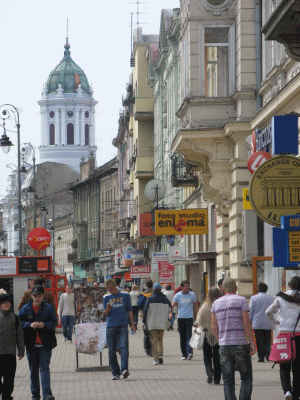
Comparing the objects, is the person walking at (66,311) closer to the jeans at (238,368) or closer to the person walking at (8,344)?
the person walking at (8,344)

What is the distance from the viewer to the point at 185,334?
66.8 ft

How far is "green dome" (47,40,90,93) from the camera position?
185000 mm

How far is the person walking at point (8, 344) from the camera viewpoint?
496 inches

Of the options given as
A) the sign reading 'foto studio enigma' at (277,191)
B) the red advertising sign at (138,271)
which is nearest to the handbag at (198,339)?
the sign reading 'foto studio enigma' at (277,191)

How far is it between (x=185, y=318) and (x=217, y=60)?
770cm

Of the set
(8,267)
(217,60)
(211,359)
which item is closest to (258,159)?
(211,359)

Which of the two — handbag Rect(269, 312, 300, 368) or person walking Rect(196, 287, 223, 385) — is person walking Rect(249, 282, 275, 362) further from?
handbag Rect(269, 312, 300, 368)

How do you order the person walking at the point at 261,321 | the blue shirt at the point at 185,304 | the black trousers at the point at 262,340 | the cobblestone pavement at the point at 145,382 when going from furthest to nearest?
the blue shirt at the point at 185,304 → the black trousers at the point at 262,340 → the person walking at the point at 261,321 → the cobblestone pavement at the point at 145,382

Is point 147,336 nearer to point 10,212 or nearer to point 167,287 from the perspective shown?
point 167,287

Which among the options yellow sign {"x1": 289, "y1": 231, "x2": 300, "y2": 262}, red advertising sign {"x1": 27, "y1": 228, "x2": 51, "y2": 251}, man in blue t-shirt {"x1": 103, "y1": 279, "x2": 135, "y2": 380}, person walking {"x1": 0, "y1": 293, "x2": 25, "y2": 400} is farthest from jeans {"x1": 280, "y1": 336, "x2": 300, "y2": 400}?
red advertising sign {"x1": 27, "y1": 228, "x2": 51, "y2": 251}

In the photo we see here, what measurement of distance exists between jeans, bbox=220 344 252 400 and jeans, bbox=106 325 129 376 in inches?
190

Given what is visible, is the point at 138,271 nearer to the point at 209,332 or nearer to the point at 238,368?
the point at 209,332

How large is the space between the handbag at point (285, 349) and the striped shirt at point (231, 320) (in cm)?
76

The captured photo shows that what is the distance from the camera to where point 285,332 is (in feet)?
41.0
